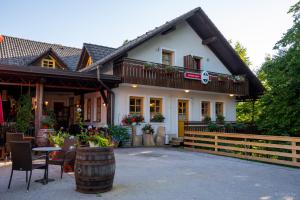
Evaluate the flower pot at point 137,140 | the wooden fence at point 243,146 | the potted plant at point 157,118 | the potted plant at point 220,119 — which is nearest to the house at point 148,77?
the potted plant at point 157,118

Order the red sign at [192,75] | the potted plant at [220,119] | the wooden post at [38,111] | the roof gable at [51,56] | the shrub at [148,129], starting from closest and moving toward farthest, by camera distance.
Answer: the wooden post at [38,111] → the shrub at [148,129] → the red sign at [192,75] → the roof gable at [51,56] → the potted plant at [220,119]

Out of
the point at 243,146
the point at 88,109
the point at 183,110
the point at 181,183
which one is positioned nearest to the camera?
the point at 181,183

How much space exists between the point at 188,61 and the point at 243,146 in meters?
6.57

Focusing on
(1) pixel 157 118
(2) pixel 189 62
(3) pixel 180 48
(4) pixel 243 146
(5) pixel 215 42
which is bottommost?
(4) pixel 243 146

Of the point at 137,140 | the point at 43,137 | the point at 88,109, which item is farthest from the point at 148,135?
the point at 43,137

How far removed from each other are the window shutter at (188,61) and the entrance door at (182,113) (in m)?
1.96

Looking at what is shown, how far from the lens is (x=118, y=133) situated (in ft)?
40.2

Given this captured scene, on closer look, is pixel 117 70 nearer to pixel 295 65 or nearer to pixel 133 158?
pixel 133 158

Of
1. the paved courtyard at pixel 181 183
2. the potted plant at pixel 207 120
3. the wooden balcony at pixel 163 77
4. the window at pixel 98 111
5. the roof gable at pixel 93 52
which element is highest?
the roof gable at pixel 93 52

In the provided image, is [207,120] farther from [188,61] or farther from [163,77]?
[163,77]

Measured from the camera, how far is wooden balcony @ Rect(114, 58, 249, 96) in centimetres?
1258

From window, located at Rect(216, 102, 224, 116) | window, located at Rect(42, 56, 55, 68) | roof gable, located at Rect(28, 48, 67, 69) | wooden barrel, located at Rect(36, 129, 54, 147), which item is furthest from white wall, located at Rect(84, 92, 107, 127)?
window, located at Rect(216, 102, 224, 116)

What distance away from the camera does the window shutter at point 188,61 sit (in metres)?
15.9

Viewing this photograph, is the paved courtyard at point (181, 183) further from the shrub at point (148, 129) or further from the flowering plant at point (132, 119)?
the shrub at point (148, 129)
